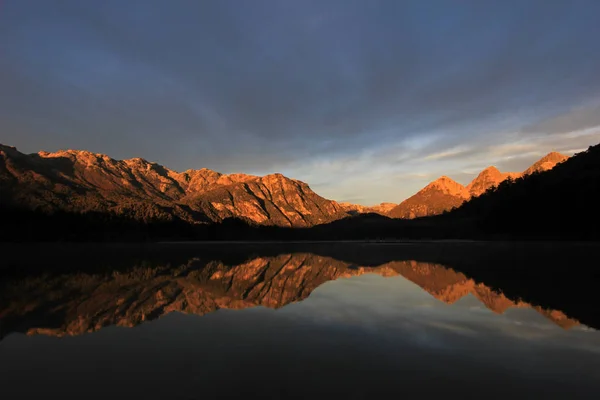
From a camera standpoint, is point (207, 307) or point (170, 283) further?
point (170, 283)

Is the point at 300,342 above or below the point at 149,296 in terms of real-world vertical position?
below

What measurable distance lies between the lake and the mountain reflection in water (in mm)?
149

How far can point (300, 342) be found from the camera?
1631 centimetres

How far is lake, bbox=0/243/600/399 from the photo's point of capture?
37.1 ft

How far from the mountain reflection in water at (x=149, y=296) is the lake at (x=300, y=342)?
0.49ft

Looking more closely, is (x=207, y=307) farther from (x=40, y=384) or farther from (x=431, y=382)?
(x=431, y=382)

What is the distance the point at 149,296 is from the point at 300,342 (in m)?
16.3

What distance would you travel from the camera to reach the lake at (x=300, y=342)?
37.1 feet

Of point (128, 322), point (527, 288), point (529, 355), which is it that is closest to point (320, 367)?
point (529, 355)

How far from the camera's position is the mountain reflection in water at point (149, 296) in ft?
67.8

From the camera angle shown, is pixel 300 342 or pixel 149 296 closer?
pixel 300 342

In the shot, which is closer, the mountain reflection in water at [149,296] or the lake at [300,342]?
the lake at [300,342]

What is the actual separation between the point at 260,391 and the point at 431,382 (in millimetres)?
5237

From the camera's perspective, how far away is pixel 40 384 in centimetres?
1176
